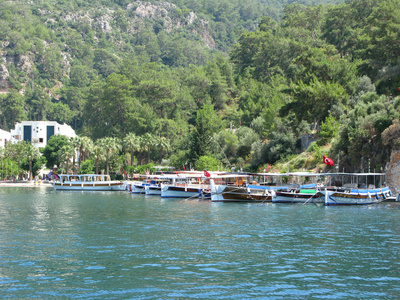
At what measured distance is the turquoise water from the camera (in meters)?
19.9

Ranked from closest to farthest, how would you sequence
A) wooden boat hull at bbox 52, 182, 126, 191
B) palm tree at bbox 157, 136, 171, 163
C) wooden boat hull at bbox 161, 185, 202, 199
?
wooden boat hull at bbox 161, 185, 202, 199
wooden boat hull at bbox 52, 182, 126, 191
palm tree at bbox 157, 136, 171, 163

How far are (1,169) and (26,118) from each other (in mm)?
65345

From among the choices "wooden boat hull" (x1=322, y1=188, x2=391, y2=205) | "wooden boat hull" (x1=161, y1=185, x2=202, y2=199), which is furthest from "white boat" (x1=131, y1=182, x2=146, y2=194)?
"wooden boat hull" (x1=322, y1=188, x2=391, y2=205)

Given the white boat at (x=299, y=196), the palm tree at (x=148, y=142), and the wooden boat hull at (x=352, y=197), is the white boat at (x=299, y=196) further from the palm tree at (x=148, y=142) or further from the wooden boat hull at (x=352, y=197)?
the palm tree at (x=148, y=142)

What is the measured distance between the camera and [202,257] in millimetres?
25938

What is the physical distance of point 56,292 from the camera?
771 inches

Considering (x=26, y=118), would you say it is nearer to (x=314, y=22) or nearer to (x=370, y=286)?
(x=314, y=22)

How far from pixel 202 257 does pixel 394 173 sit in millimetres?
42138

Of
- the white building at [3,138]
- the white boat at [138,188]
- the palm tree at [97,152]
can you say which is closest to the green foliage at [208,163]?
the white boat at [138,188]

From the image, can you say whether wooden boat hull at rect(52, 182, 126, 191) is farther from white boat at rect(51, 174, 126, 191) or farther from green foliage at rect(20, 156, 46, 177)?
green foliage at rect(20, 156, 46, 177)

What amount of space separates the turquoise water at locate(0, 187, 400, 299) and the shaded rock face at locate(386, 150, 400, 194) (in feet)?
53.2

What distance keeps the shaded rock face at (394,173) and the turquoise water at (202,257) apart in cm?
1623

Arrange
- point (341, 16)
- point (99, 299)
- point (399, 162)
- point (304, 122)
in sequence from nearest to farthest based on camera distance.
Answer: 1. point (99, 299)
2. point (399, 162)
3. point (304, 122)
4. point (341, 16)

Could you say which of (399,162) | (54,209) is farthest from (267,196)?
(54,209)
